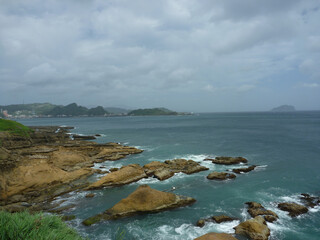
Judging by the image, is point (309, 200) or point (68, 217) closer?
point (68, 217)

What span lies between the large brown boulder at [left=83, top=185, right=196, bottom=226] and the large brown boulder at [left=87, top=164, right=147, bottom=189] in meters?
8.21

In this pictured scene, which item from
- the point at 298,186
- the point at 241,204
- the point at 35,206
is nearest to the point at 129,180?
the point at 35,206

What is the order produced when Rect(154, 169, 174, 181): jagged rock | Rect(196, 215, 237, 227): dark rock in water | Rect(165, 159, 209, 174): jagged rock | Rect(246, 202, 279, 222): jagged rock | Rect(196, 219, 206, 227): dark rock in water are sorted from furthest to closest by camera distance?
Rect(165, 159, 209, 174): jagged rock
Rect(154, 169, 174, 181): jagged rock
Rect(246, 202, 279, 222): jagged rock
Rect(196, 215, 237, 227): dark rock in water
Rect(196, 219, 206, 227): dark rock in water

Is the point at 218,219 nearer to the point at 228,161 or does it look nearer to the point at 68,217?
the point at 68,217

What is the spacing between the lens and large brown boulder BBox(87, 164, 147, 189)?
98.3ft

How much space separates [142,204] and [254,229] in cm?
1199

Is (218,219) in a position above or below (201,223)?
above

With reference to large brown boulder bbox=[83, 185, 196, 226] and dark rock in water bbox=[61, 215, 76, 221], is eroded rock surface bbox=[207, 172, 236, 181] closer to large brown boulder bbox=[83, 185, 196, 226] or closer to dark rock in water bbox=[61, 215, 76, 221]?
large brown boulder bbox=[83, 185, 196, 226]

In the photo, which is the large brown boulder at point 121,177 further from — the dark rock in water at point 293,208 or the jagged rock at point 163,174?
the dark rock in water at point 293,208

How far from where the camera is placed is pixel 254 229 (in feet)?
58.3

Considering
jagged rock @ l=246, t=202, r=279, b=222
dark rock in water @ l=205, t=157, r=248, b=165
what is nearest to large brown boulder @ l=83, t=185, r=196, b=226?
jagged rock @ l=246, t=202, r=279, b=222

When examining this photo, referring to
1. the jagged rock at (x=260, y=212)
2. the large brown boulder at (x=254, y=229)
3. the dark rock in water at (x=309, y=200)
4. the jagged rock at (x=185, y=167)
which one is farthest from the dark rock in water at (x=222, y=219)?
the jagged rock at (x=185, y=167)

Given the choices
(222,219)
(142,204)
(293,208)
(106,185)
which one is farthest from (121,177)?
(293,208)

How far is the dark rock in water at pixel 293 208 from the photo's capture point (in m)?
21.6
